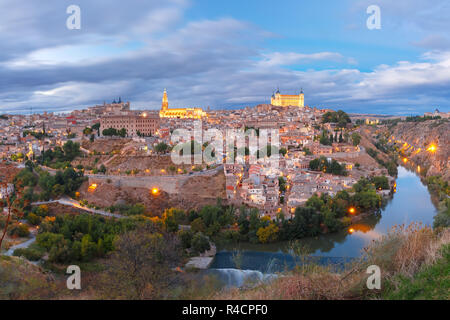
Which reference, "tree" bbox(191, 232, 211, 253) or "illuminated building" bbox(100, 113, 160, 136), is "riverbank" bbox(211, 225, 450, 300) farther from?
"illuminated building" bbox(100, 113, 160, 136)

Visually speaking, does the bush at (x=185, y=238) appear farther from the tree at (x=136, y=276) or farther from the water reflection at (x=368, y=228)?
the tree at (x=136, y=276)

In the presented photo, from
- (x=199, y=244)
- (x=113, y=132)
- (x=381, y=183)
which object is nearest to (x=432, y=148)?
(x=381, y=183)

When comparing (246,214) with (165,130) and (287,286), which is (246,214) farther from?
(165,130)

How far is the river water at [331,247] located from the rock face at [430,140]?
4646 millimetres

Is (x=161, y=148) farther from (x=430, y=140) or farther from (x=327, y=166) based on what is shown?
(x=430, y=140)

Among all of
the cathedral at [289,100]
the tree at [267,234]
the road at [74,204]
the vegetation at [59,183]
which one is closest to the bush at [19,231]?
the road at [74,204]

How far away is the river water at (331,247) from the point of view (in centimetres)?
733

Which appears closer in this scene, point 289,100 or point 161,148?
point 161,148

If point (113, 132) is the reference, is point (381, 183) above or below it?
below

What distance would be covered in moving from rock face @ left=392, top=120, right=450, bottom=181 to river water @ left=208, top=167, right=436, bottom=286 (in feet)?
15.2

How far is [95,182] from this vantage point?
1354cm

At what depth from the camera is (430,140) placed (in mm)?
23312

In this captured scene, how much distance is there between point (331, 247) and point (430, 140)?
18336 millimetres

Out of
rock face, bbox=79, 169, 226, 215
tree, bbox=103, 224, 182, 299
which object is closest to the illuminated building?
rock face, bbox=79, 169, 226, 215
